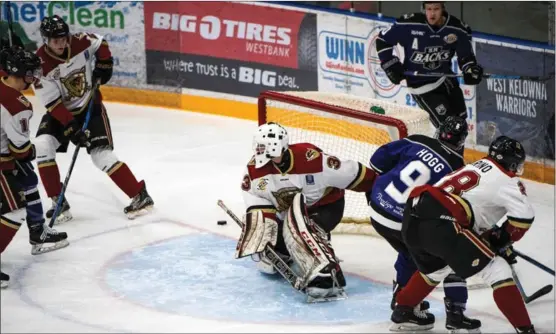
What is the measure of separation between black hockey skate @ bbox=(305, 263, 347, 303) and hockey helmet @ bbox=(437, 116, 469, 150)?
85cm

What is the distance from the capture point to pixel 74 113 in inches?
295

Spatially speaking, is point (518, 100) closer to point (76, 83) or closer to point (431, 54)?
point (431, 54)

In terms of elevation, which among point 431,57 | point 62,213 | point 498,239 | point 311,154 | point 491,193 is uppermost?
point 431,57

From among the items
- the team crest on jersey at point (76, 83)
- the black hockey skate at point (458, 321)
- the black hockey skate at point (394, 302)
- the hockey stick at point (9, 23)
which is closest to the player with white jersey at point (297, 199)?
the black hockey skate at point (394, 302)

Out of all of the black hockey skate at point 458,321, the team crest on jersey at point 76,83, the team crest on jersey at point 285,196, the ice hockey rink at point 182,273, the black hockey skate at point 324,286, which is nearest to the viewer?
the black hockey skate at point 458,321

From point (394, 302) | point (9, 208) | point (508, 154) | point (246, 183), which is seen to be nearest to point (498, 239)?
point (508, 154)

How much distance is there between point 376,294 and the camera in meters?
6.11

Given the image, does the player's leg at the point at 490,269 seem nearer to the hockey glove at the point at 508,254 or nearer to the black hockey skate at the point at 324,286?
the hockey glove at the point at 508,254

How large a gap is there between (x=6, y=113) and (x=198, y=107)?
4.03 meters

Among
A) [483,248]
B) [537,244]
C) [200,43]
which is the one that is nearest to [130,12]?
[200,43]

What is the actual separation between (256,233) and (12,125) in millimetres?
1320

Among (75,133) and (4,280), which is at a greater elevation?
(75,133)

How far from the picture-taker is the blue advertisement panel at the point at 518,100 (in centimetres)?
Answer: 792

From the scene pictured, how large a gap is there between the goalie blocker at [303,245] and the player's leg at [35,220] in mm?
1215
